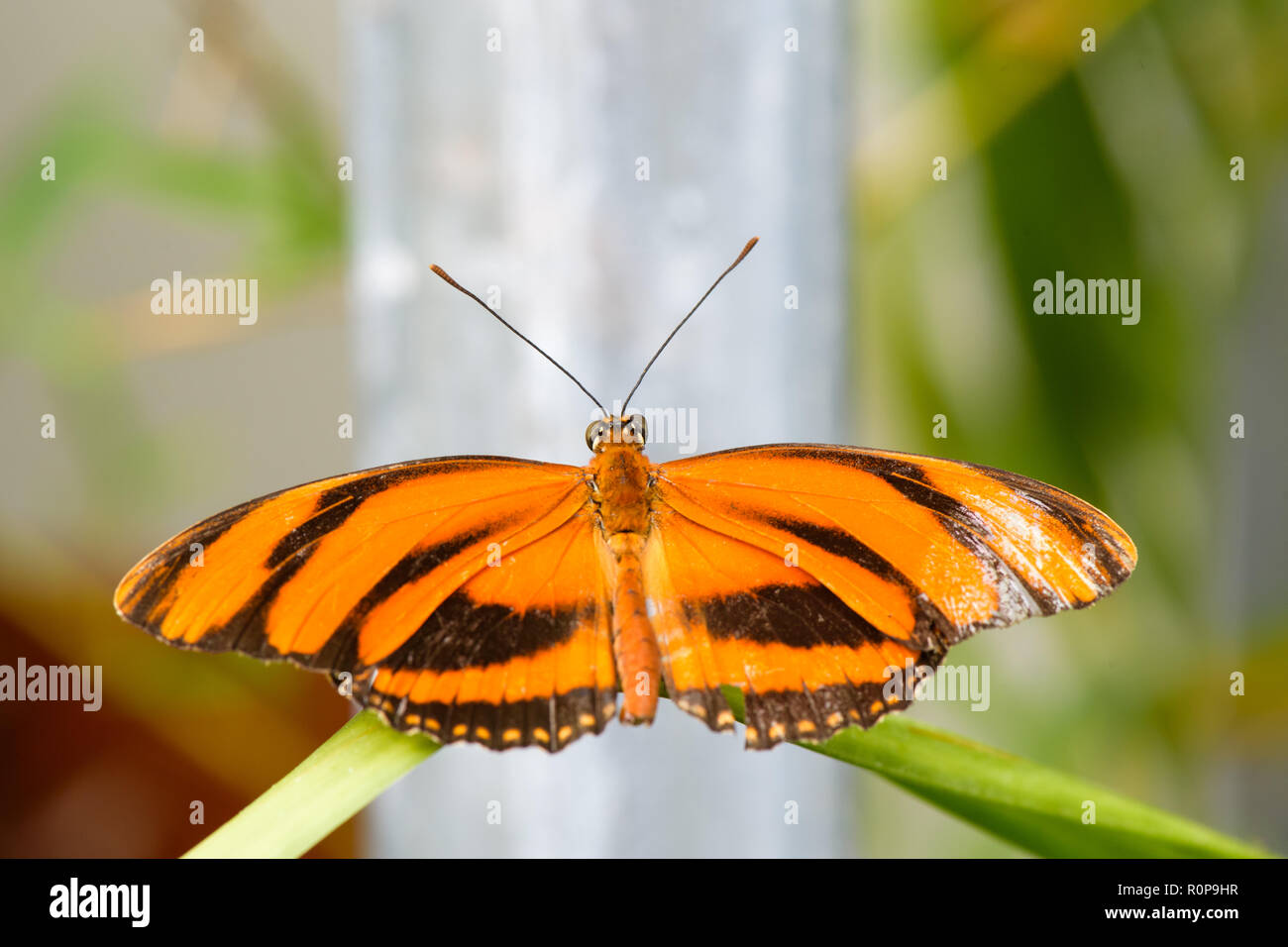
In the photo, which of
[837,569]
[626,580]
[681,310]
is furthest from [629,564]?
[681,310]

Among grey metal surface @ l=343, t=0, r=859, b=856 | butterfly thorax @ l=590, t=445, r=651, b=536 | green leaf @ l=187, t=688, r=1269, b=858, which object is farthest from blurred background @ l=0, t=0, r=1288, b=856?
green leaf @ l=187, t=688, r=1269, b=858

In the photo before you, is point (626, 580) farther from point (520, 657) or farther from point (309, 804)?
point (309, 804)

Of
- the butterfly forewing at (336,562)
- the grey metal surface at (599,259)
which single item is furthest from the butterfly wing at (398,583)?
the grey metal surface at (599,259)

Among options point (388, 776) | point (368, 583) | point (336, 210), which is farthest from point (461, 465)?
point (336, 210)

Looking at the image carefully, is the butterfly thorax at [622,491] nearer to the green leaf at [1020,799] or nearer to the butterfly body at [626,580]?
the butterfly body at [626,580]

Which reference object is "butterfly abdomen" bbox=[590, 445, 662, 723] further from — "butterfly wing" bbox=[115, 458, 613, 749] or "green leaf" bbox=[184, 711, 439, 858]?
"green leaf" bbox=[184, 711, 439, 858]

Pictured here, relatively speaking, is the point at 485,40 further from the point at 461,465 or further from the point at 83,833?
the point at 83,833

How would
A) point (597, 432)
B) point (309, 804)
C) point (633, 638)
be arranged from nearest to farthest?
point (309, 804) < point (633, 638) < point (597, 432)
